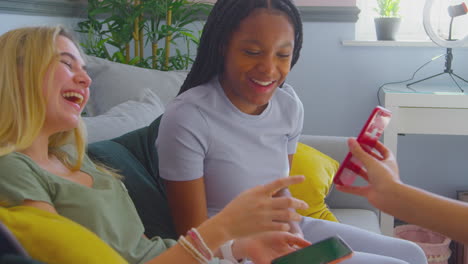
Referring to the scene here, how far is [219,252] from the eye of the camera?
1.13 meters

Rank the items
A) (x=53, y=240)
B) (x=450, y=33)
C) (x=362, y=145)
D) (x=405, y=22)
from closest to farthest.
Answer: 1. (x=53, y=240)
2. (x=362, y=145)
3. (x=450, y=33)
4. (x=405, y=22)

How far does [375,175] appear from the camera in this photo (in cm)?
91

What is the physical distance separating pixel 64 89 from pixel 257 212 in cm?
41

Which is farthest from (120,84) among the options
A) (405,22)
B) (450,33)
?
(405,22)

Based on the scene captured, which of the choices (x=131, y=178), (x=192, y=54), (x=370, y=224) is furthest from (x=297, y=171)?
(x=192, y=54)

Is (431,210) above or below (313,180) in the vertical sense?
above

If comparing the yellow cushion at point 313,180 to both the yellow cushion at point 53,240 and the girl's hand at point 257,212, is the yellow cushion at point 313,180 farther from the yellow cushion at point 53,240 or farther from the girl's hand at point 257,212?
the yellow cushion at point 53,240

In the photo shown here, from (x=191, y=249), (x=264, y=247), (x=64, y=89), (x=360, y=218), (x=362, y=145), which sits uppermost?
(x=64, y=89)

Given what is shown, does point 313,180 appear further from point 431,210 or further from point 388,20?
point 388,20

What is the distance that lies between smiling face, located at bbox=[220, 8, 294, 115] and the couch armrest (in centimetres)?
87

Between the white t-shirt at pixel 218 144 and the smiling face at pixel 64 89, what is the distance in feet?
0.81

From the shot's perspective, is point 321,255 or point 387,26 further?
point 387,26

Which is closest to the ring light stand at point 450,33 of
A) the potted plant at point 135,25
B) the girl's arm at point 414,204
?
the potted plant at point 135,25

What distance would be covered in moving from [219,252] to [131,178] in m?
0.26
